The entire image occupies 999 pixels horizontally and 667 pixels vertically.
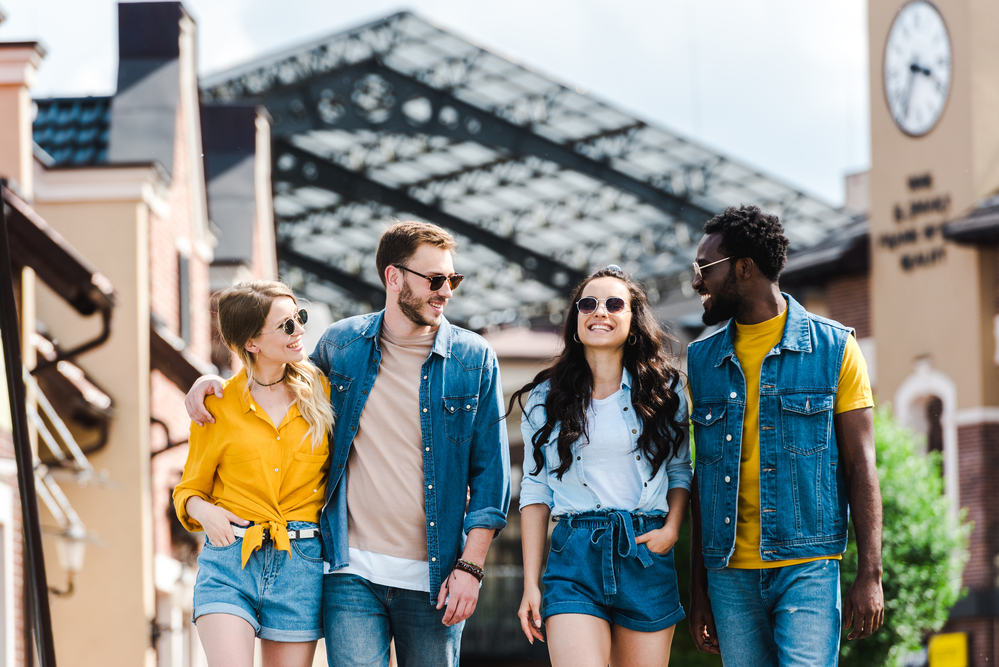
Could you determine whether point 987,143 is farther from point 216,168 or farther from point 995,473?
point 216,168

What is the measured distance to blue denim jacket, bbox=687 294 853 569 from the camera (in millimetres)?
4527

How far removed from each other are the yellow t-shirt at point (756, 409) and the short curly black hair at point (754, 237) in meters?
0.22

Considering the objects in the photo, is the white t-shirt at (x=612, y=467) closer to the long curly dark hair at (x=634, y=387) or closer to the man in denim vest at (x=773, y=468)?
the long curly dark hair at (x=634, y=387)

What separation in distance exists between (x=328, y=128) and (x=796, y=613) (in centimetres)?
3029

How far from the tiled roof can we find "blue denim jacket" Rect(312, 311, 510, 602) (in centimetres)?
977

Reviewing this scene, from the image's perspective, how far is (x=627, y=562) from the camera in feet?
15.1

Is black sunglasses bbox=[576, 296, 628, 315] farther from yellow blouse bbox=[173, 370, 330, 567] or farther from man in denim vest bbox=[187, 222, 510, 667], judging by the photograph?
yellow blouse bbox=[173, 370, 330, 567]

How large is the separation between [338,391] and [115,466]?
8238 millimetres

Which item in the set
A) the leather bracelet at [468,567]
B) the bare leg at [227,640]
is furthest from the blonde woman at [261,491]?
the leather bracelet at [468,567]

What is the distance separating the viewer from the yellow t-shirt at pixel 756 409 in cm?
459

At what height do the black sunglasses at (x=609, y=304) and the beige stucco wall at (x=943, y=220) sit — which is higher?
the beige stucco wall at (x=943, y=220)

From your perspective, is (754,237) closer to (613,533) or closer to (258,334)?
(613,533)

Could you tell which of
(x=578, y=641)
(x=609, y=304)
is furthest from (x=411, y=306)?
(x=578, y=641)

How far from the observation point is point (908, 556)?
16.4 m
